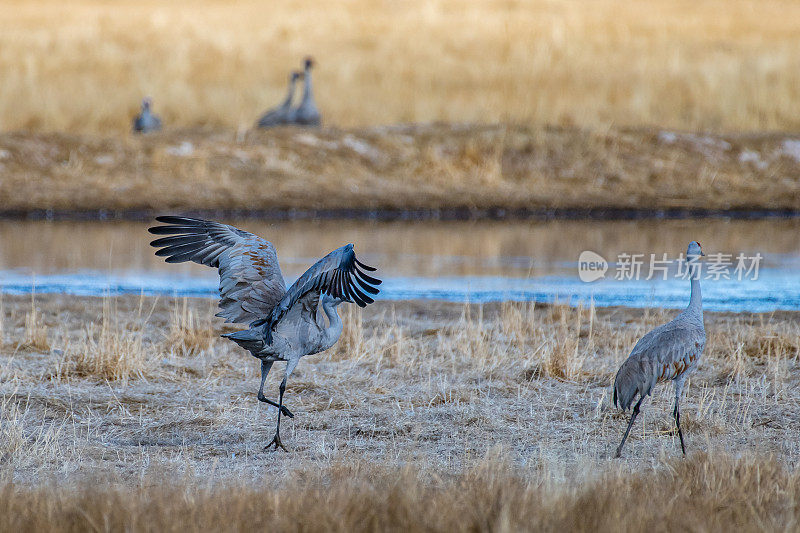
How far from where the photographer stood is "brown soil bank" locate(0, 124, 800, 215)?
21.6m

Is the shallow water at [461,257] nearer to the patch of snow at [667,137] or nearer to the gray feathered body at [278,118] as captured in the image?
the patch of snow at [667,137]

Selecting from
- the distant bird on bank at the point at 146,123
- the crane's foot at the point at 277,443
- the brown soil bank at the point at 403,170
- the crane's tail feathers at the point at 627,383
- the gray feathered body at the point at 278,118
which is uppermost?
the gray feathered body at the point at 278,118

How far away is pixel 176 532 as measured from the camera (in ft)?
15.4

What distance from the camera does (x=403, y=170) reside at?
76.1 feet

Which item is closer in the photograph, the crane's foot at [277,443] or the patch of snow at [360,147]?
the crane's foot at [277,443]

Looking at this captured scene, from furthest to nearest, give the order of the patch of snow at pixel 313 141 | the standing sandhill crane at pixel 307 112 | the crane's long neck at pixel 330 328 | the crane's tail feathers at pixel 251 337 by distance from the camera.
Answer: the standing sandhill crane at pixel 307 112 → the patch of snow at pixel 313 141 → the crane's long neck at pixel 330 328 → the crane's tail feathers at pixel 251 337

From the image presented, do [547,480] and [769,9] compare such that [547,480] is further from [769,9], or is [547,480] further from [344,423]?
[769,9]

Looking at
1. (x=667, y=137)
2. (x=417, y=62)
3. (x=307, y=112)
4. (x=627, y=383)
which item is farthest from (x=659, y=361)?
(x=417, y=62)

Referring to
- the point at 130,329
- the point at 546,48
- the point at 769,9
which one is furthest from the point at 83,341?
the point at 769,9

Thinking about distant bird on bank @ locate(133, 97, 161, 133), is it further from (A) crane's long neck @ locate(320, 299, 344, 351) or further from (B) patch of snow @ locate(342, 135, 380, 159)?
(A) crane's long neck @ locate(320, 299, 344, 351)

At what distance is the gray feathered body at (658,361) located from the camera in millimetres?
6457

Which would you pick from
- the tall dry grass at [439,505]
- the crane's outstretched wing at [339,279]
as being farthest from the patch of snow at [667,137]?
the tall dry grass at [439,505]

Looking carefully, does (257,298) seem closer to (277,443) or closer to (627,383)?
(277,443)

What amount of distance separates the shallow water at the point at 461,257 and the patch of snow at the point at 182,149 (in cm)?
281
